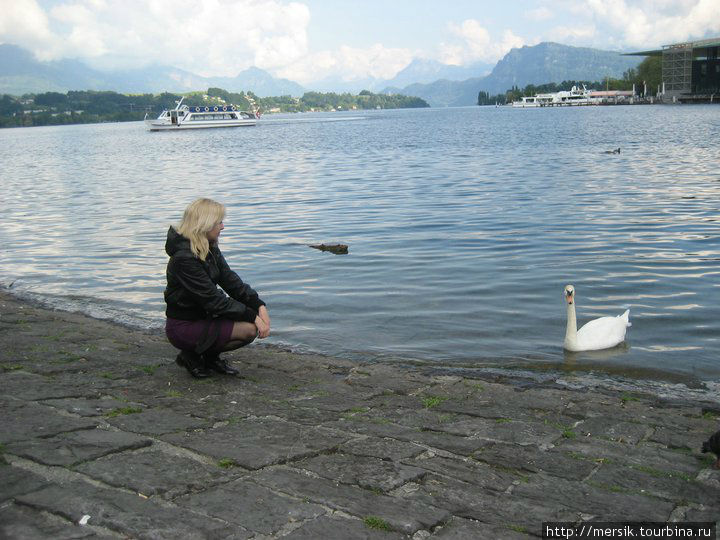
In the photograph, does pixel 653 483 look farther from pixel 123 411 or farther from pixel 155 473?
pixel 123 411

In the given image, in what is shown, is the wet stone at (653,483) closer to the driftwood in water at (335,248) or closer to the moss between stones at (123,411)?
the moss between stones at (123,411)

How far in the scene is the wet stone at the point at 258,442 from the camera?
4.70m

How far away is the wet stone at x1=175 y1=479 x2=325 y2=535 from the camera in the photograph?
148 inches

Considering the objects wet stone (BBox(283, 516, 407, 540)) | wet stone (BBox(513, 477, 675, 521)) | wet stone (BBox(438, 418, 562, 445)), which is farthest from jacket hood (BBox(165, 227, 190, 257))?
wet stone (BBox(513, 477, 675, 521))

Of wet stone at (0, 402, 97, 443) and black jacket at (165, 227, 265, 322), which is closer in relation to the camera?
wet stone at (0, 402, 97, 443)

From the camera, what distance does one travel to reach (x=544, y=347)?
30.1 feet

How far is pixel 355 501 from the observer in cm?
408

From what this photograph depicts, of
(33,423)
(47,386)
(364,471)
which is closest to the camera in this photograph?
(364,471)

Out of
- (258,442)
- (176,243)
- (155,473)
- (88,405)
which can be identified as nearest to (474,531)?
(258,442)

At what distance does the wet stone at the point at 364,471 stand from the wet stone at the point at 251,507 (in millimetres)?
451

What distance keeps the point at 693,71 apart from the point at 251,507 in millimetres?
179599

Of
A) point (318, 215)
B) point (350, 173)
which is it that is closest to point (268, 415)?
point (318, 215)

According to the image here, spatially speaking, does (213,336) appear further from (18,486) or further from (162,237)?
(162,237)

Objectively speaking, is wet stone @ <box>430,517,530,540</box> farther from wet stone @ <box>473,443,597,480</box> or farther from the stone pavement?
wet stone @ <box>473,443,597,480</box>
